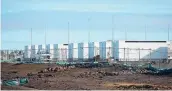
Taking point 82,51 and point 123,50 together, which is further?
point 82,51

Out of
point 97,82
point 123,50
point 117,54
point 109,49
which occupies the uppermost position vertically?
point 109,49

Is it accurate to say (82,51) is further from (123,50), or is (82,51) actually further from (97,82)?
(97,82)

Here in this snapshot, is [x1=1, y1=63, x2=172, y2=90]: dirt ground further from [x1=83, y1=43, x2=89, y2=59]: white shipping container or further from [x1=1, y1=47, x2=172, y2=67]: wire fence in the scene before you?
[x1=83, y1=43, x2=89, y2=59]: white shipping container

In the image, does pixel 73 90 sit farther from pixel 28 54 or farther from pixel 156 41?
pixel 28 54

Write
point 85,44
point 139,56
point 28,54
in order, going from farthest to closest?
1. point 28,54
2. point 85,44
3. point 139,56

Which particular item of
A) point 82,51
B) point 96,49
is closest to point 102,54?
point 96,49

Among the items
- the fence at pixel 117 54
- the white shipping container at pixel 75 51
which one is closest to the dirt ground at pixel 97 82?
the fence at pixel 117 54

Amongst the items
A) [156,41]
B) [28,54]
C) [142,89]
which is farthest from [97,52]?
[142,89]

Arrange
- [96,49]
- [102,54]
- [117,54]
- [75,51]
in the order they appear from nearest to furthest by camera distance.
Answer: [117,54] < [96,49] < [102,54] < [75,51]

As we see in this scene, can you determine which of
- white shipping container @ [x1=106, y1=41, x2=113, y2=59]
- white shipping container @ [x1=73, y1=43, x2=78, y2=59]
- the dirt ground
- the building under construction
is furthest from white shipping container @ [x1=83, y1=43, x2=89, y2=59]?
the dirt ground

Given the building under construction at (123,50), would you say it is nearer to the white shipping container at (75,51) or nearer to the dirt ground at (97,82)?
the white shipping container at (75,51)

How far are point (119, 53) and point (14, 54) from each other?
91.4 ft

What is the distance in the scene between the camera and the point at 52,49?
78188mm

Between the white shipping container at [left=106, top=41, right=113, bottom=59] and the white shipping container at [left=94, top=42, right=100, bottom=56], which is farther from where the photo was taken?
the white shipping container at [left=94, top=42, right=100, bottom=56]
